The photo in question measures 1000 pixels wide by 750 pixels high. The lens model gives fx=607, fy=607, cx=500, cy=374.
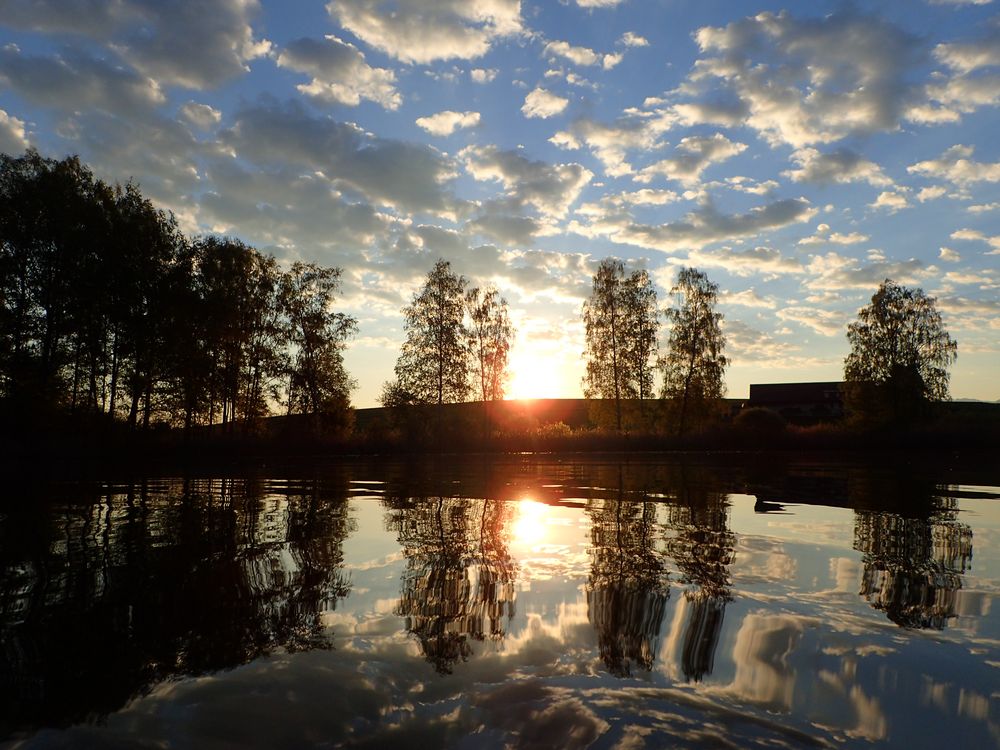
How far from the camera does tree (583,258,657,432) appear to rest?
5647 centimetres

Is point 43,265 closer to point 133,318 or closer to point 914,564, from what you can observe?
point 133,318

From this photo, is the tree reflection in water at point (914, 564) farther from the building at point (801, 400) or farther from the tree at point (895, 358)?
the building at point (801, 400)

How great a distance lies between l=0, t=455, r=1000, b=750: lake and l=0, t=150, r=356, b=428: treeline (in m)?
30.6

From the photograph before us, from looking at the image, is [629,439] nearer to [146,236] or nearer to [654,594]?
[146,236]

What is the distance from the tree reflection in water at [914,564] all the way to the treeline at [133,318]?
39488mm

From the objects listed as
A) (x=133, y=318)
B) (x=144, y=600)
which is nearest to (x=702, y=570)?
(x=144, y=600)

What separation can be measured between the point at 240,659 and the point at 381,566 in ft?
10.6

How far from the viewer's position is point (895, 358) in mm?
60500

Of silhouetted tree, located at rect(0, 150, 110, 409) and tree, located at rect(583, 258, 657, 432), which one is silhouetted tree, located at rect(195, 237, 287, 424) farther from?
tree, located at rect(583, 258, 657, 432)

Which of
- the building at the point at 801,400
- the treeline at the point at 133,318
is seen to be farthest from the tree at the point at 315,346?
the building at the point at 801,400

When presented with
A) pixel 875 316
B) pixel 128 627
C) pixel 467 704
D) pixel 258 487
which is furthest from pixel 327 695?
pixel 875 316

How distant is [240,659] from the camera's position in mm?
4391

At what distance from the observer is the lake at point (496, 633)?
11.3 ft

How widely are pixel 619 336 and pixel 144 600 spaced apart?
175ft
